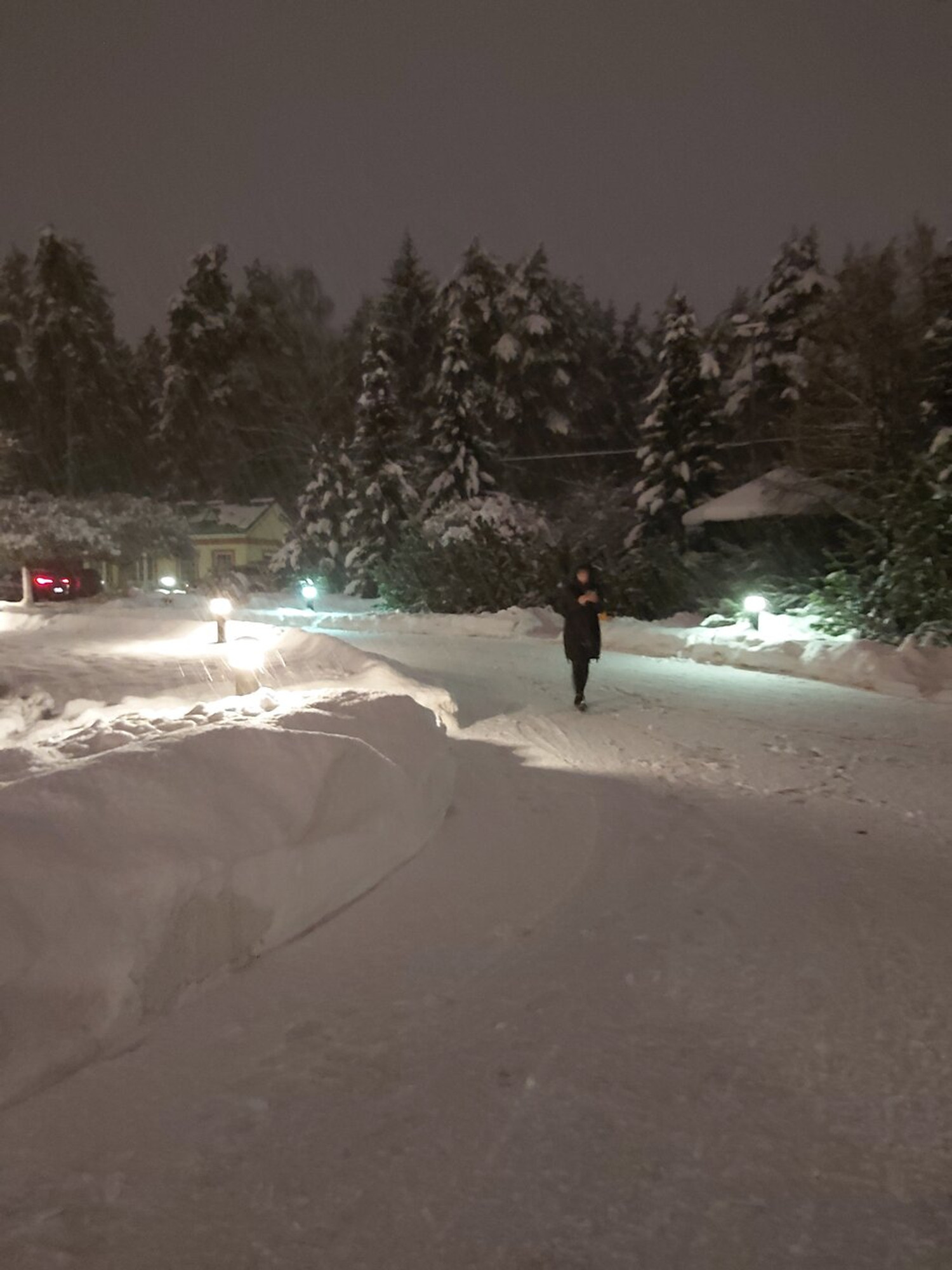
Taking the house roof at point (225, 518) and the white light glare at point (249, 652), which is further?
the house roof at point (225, 518)

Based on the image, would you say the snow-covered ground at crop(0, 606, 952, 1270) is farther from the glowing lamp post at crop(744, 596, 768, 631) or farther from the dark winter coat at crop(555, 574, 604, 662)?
the glowing lamp post at crop(744, 596, 768, 631)

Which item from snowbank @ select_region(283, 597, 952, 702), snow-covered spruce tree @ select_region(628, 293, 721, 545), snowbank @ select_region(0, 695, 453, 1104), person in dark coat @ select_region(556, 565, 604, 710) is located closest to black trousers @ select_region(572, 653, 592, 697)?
person in dark coat @ select_region(556, 565, 604, 710)

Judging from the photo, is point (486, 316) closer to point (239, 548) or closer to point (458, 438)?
point (458, 438)

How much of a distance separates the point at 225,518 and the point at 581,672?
39758 mm

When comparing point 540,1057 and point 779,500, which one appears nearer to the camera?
point 540,1057

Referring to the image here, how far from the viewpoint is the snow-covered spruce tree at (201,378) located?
51750mm

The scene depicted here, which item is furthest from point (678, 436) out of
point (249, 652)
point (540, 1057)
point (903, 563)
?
point (540, 1057)

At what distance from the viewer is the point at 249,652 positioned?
572 inches

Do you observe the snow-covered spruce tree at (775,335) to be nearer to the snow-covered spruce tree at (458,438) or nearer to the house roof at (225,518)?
the snow-covered spruce tree at (458,438)

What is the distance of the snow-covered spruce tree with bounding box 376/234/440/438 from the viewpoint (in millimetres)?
43094

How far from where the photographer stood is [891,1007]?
12.6ft

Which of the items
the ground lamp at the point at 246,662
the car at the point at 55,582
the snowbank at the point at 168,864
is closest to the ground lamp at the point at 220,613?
the ground lamp at the point at 246,662

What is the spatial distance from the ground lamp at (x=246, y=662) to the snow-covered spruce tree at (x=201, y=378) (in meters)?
38.2

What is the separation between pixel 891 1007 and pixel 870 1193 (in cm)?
121
